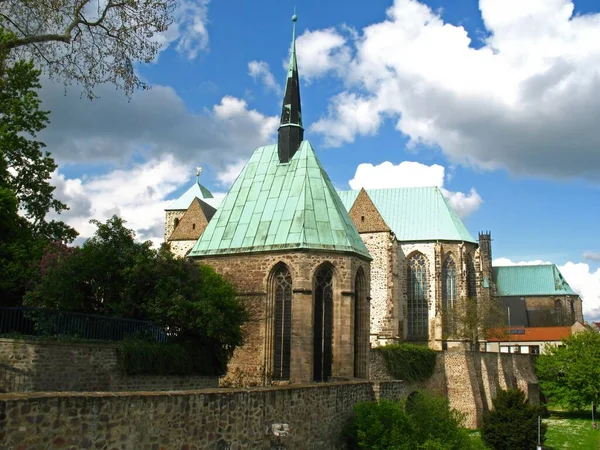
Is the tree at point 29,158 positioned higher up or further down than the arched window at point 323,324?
higher up

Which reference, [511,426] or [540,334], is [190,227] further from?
[540,334]

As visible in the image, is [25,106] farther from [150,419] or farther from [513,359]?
[513,359]

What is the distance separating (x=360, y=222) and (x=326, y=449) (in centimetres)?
3379

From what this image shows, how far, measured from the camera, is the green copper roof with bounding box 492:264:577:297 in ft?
246

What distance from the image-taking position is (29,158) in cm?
2567

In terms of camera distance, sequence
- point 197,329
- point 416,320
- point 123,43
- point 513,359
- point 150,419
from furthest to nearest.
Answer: point 416,320
point 513,359
point 197,329
point 123,43
point 150,419

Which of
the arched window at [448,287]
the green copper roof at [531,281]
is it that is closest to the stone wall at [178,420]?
the arched window at [448,287]

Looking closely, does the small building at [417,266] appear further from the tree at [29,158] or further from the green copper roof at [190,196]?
the tree at [29,158]

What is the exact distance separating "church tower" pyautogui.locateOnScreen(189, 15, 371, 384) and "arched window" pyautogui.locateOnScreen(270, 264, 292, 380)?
38 millimetres

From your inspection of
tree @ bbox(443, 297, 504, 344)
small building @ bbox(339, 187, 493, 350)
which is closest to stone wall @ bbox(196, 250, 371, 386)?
small building @ bbox(339, 187, 493, 350)

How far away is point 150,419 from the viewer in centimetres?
892

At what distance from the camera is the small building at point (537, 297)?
72.3 metres

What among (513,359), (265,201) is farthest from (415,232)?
(265,201)

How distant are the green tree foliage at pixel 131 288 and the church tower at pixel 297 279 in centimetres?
371
